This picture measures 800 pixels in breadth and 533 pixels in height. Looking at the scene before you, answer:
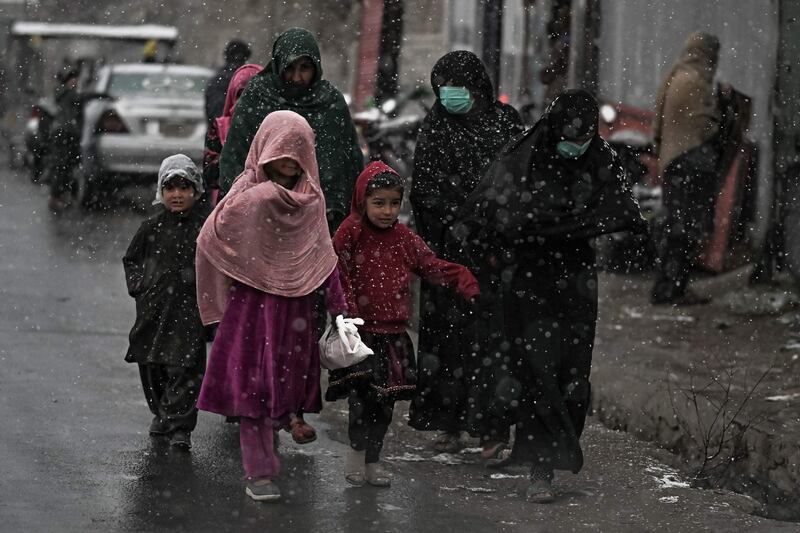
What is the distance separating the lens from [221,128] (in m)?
8.38

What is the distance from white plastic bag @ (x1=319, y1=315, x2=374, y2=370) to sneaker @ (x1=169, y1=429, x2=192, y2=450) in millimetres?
1099

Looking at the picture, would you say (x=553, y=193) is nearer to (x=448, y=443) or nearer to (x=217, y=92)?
(x=448, y=443)

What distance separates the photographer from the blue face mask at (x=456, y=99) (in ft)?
23.7

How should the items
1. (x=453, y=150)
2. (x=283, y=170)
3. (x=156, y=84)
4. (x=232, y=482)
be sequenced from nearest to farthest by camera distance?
(x=283, y=170) < (x=232, y=482) < (x=453, y=150) < (x=156, y=84)

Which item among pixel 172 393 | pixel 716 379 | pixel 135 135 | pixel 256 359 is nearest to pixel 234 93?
pixel 172 393

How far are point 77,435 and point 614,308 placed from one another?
5449mm

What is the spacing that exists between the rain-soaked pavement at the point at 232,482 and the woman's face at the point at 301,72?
1681mm

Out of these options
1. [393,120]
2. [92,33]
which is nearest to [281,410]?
[393,120]

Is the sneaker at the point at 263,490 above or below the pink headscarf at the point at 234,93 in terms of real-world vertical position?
below

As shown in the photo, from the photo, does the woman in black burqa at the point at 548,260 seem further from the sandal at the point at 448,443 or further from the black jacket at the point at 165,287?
the black jacket at the point at 165,287

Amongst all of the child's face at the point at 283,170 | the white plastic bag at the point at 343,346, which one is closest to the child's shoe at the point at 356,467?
the white plastic bag at the point at 343,346

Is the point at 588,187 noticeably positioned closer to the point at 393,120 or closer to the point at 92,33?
Answer: the point at 393,120

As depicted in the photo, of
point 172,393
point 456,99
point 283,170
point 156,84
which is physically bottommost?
point 172,393

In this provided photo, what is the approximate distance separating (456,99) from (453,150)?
0.75ft
